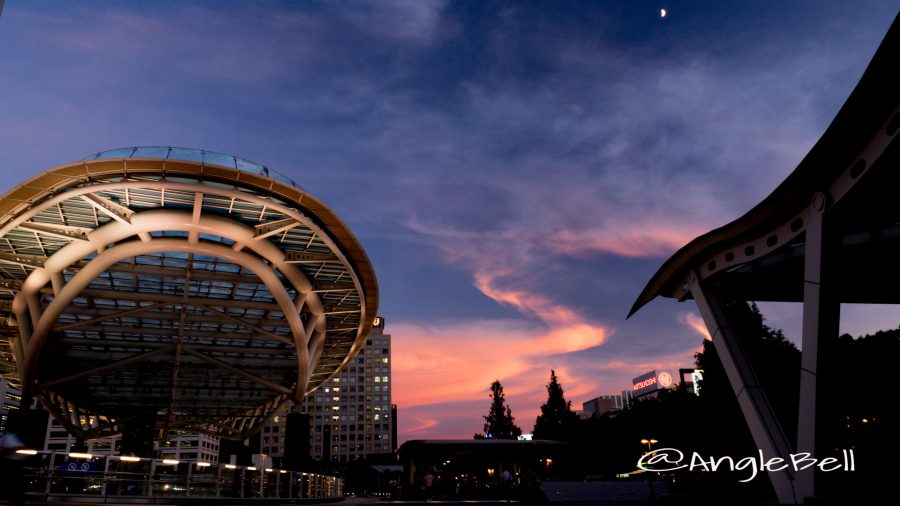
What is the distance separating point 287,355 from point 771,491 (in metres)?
42.0

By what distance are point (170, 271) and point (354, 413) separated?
13744cm

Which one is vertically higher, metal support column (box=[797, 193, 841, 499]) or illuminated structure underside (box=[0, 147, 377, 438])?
illuminated structure underside (box=[0, 147, 377, 438])

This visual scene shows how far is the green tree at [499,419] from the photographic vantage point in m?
106

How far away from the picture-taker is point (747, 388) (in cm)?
1538

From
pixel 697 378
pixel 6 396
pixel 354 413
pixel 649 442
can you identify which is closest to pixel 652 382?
pixel 697 378

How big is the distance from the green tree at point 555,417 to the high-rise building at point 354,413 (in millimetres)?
66960

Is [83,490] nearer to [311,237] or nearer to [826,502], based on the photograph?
[311,237]

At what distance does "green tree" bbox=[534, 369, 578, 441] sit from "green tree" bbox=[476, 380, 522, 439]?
16.9 feet

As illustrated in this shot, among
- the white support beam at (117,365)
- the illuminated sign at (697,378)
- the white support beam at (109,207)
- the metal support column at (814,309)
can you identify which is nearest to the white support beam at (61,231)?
the white support beam at (109,207)

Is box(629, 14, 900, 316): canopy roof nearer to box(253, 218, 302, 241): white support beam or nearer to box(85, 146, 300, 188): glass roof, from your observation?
box(253, 218, 302, 241): white support beam

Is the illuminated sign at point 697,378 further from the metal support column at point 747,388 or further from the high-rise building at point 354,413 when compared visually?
the high-rise building at point 354,413

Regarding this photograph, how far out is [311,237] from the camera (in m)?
30.1

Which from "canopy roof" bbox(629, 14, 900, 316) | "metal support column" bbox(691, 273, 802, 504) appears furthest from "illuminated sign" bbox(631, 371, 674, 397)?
"metal support column" bbox(691, 273, 802, 504)

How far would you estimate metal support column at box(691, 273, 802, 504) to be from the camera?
14.0m
